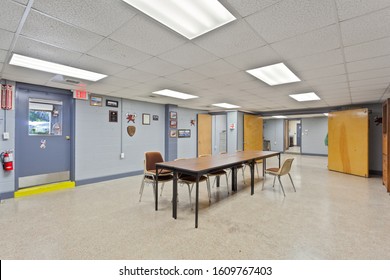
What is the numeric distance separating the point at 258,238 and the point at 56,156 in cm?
486

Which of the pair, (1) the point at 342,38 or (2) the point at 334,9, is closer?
(2) the point at 334,9

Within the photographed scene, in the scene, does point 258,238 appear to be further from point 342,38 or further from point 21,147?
point 21,147

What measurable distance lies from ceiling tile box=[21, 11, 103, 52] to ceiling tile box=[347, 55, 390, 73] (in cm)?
359

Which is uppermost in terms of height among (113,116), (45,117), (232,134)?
(113,116)

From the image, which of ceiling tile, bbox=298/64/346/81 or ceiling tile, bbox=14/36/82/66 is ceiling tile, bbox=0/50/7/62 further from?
ceiling tile, bbox=298/64/346/81

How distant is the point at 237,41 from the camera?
223 centimetres

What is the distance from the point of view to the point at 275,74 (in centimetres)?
353

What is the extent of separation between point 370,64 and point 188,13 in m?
2.94

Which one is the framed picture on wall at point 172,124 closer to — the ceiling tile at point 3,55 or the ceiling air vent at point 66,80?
the ceiling air vent at point 66,80

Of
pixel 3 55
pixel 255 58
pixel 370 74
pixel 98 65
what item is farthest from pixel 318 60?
pixel 3 55

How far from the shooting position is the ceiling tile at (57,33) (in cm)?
185

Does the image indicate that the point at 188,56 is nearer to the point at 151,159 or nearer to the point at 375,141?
the point at 151,159
